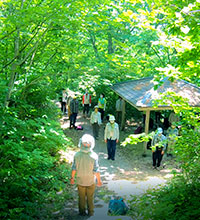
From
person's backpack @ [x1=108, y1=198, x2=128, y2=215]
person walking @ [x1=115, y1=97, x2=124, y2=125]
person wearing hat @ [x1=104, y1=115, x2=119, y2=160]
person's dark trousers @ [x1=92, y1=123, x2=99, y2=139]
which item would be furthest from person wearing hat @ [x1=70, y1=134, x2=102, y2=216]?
person walking @ [x1=115, y1=97, x2=124, y2=125]

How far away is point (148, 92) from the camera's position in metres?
11.2

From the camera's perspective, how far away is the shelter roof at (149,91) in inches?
401

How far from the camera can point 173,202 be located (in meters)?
4.64

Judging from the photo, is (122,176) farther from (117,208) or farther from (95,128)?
(95,128)

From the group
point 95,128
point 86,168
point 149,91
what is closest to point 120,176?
point 86,168

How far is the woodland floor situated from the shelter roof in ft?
7.06

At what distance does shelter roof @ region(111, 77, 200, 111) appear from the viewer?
1020 cm

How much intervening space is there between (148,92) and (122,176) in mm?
4202

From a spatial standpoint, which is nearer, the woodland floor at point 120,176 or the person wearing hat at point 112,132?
the woodland floor at point 120,176

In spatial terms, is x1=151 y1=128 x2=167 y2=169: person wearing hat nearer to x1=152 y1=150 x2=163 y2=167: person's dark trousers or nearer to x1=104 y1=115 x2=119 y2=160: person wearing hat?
x1=152 y1=150 x2=163 y2=167: person's dark trousers

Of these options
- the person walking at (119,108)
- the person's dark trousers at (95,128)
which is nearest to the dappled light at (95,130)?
the person's dark trousers at (95,128)

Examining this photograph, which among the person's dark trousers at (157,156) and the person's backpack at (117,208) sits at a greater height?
the person's backpack at (117,208)

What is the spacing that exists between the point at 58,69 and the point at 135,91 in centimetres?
416

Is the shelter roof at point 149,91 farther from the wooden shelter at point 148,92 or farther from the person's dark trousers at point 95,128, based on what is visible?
the person's dark trousers at point 95,128
